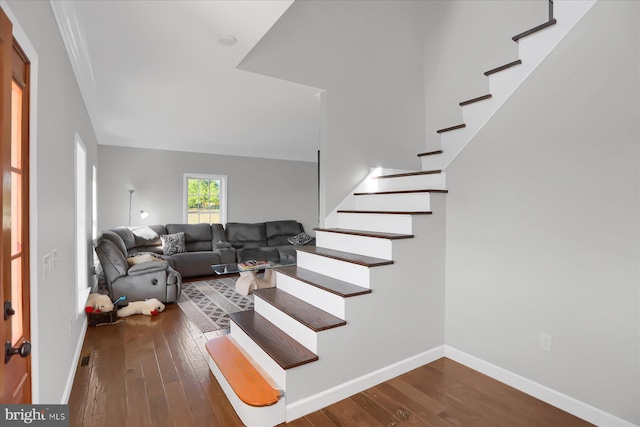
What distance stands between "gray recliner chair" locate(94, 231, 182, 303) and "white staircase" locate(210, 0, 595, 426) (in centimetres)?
171

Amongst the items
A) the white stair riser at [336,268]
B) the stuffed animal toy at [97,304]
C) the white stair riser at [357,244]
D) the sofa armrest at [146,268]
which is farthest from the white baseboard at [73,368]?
the white stair riser at [357,244]

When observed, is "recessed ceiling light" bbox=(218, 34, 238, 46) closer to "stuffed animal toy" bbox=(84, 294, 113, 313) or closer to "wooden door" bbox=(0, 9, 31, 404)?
"wooden door" bbox=(0, 9, 31, 404)

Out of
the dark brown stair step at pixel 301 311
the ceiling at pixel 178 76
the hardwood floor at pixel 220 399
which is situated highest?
the ceiling at pixel 178 76

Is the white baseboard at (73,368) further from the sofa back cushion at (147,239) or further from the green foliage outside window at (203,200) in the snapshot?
the green foliage outside window at (203,200)

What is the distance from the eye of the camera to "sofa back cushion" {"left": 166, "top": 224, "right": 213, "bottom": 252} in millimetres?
5914

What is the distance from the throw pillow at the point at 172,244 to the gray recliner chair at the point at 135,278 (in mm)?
1444

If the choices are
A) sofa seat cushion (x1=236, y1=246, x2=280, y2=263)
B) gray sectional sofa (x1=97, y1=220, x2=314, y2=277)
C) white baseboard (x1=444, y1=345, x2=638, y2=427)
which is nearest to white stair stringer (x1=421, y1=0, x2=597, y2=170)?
white baseboard (x1=444, y1=345, x2=638, y2=427)

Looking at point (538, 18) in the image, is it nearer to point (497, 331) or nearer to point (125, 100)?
point (497, 331)

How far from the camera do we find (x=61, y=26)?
6.66ft

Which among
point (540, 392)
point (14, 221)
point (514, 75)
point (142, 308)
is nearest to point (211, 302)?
point (142, 308)

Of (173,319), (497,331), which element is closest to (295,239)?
(173,319)

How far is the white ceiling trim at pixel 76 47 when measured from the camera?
1940 millimetres

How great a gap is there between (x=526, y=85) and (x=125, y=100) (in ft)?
13.5

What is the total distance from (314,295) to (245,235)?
14.3ft
